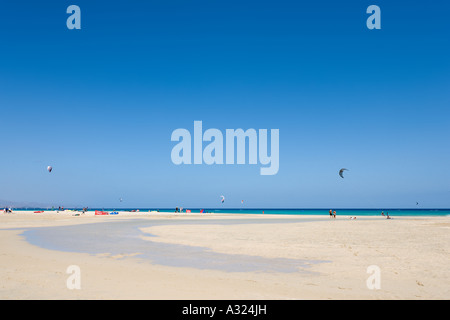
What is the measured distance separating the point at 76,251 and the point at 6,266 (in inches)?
173

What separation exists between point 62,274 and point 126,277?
218 cm

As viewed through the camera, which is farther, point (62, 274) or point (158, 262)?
point (158, 262)

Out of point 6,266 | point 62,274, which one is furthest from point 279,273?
point 6,266
